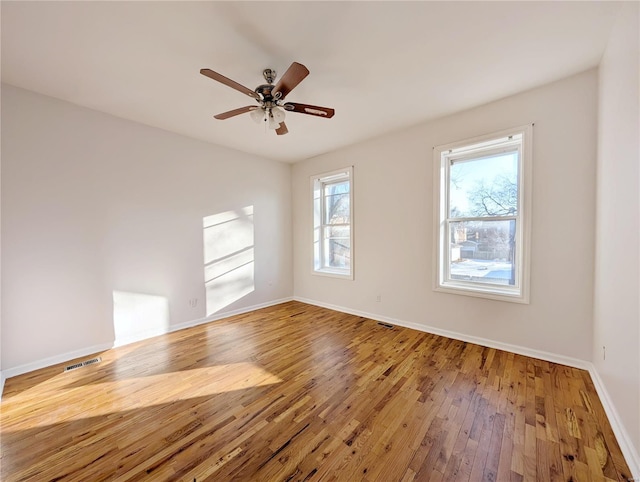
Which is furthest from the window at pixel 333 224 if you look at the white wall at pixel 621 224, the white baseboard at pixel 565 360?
the white wall at pixel 621 224

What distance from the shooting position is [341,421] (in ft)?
5.79

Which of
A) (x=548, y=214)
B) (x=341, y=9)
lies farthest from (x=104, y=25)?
(x=548, y=214)

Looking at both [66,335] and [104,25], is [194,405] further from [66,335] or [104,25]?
[104,25]

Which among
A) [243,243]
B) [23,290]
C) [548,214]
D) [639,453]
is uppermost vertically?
[548,214]

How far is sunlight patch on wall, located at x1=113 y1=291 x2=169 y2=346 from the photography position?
306cm

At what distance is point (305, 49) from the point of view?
6.56 feet

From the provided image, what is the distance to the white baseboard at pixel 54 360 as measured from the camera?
7.93 feet

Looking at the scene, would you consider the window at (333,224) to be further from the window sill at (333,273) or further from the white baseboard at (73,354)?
the white baseboard at (73,354)

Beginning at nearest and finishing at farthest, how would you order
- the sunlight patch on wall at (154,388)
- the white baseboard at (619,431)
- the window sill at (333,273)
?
the white baseboard at (619,431) → the sunlight patch on wall at (154,388) → the window sill at (333,273)

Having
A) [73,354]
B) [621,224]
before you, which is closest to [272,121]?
[621,224]

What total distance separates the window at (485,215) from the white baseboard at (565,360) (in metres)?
0.54

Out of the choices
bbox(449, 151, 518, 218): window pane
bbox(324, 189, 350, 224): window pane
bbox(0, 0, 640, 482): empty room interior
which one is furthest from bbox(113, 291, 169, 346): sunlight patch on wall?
bbox(449, 151, 518, 218): window pane

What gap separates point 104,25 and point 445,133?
3398 millimetres

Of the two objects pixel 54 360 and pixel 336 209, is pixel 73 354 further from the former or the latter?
pixel 336 209
